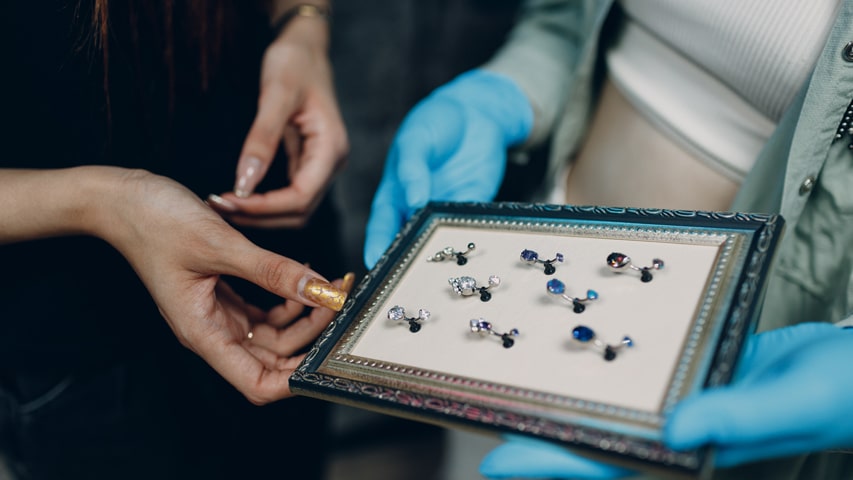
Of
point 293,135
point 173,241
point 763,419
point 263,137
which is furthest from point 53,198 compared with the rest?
point 763,419

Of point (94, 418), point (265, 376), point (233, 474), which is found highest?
point (265, 376)

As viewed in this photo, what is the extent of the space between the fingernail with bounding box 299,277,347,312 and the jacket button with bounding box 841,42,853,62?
0.53 meters

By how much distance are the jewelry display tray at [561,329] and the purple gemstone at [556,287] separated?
0.01m

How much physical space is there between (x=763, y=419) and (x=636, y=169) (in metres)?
0.46

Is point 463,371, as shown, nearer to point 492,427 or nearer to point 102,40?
point 492,427

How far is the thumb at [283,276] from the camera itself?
1.85ft

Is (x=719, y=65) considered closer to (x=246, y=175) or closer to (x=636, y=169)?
(x=636, y=169)

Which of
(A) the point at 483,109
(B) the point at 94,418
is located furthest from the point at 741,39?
(B) the point at 94,418

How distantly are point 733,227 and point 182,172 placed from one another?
63 centimetres

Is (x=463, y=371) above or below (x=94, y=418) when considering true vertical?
above

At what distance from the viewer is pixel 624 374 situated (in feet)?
1.54

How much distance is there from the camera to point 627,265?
560 millimetres

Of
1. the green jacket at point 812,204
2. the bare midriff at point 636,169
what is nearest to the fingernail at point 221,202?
the bare midriff at point 636,169

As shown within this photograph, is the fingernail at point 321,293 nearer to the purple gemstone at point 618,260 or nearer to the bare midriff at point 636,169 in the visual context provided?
the purple gemstone at point 618,260
